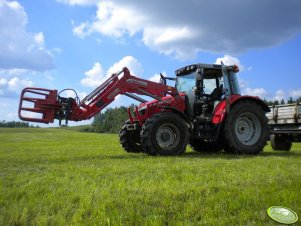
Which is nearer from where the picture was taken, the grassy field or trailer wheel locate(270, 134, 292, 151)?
the grassy field

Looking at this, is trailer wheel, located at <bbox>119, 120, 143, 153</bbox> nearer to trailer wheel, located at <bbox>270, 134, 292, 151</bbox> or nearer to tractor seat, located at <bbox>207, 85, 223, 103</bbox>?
tractor seat, located at <bbox>207, 85, 223, 103</bbox>

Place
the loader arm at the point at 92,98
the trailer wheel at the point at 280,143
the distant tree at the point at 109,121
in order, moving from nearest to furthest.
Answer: the loader arm at the point at 92,98
the trailer wheel at the point at 280,143
the distant tree at the point at 109,121

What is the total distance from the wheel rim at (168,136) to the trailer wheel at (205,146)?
2.50m

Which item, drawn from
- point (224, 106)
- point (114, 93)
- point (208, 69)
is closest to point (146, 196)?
point (114, 93)

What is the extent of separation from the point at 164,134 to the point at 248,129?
2976 millimetres

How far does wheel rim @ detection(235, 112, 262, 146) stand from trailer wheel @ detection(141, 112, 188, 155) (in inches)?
80.4

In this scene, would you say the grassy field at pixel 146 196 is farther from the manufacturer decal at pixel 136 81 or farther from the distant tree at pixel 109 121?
the distant tree at pixel 109 121

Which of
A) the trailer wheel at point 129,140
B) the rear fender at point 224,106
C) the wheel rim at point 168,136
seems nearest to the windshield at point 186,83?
the rear fender at point 224,106

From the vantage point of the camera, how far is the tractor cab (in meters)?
11.5

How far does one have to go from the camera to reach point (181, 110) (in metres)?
11.3

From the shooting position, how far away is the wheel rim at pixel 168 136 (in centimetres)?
1033

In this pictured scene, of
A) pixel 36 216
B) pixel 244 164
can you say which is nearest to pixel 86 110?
pixel 244 164

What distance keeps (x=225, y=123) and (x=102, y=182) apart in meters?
5.96

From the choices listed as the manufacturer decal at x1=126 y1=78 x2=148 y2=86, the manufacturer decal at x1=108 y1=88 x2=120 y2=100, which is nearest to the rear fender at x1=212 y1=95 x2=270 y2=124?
the manufacturer decal at x1=126 y1=78 x2=148 y2=86
